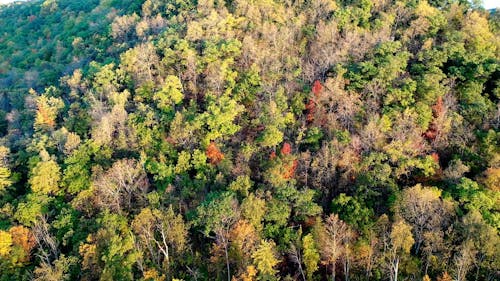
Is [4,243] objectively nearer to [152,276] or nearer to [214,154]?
[152,276]

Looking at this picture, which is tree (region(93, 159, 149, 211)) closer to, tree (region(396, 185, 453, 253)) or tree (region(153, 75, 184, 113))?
tree (region(153, 75, 184, 113))

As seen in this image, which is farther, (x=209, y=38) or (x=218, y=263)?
(x=209, y=38)

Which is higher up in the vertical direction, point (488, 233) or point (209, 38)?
point (209, 38)

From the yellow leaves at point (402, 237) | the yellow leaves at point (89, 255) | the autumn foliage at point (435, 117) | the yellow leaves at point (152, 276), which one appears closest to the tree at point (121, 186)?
the yellow leaves at point (89, 255)

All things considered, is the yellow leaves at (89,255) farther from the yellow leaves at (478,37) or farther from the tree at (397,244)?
the yellow leaves at (478,37)

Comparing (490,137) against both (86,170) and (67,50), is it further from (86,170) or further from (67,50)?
(67,50)

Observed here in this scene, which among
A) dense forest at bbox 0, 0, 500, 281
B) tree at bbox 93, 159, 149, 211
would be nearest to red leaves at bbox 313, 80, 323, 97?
dense forest at bbox 0, 0, 500, 281

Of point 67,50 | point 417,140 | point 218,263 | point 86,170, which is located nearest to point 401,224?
point 417,140
